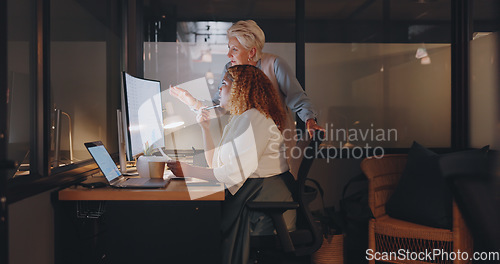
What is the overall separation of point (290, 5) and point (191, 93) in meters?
1.16

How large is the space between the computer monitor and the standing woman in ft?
2.08

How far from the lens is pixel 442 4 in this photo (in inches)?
132

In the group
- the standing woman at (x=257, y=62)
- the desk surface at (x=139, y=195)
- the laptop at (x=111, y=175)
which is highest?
the standing woman at (x=257, y=62)

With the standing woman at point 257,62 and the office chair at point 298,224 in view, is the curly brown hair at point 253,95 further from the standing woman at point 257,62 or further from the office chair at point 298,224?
the standing woman at point 257,62

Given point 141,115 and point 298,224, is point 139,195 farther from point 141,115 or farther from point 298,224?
point 298,224

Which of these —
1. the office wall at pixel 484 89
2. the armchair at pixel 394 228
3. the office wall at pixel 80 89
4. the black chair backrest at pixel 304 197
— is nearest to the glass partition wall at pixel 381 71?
the office wall at pixel 484 89

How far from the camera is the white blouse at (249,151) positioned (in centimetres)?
183

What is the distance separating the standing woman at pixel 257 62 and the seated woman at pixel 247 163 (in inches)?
42.3

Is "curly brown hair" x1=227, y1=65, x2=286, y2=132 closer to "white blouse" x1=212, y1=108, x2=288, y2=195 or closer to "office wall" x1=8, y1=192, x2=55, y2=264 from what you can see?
"white blouse" x1=212, y1=108, x2=288, y2=195

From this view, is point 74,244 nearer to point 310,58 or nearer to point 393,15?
point 310,58

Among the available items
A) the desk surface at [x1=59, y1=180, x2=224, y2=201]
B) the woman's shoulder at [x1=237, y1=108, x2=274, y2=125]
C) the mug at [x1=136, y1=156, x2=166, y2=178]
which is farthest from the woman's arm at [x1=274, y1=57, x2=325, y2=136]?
the desk surface at [x1=59, y1=180, x2=224, y2=201]

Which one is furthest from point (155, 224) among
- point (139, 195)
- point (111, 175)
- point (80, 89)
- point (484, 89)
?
point (484, 89)

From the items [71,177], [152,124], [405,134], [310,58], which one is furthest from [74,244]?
[405,134]

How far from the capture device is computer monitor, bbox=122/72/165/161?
2029 mm
